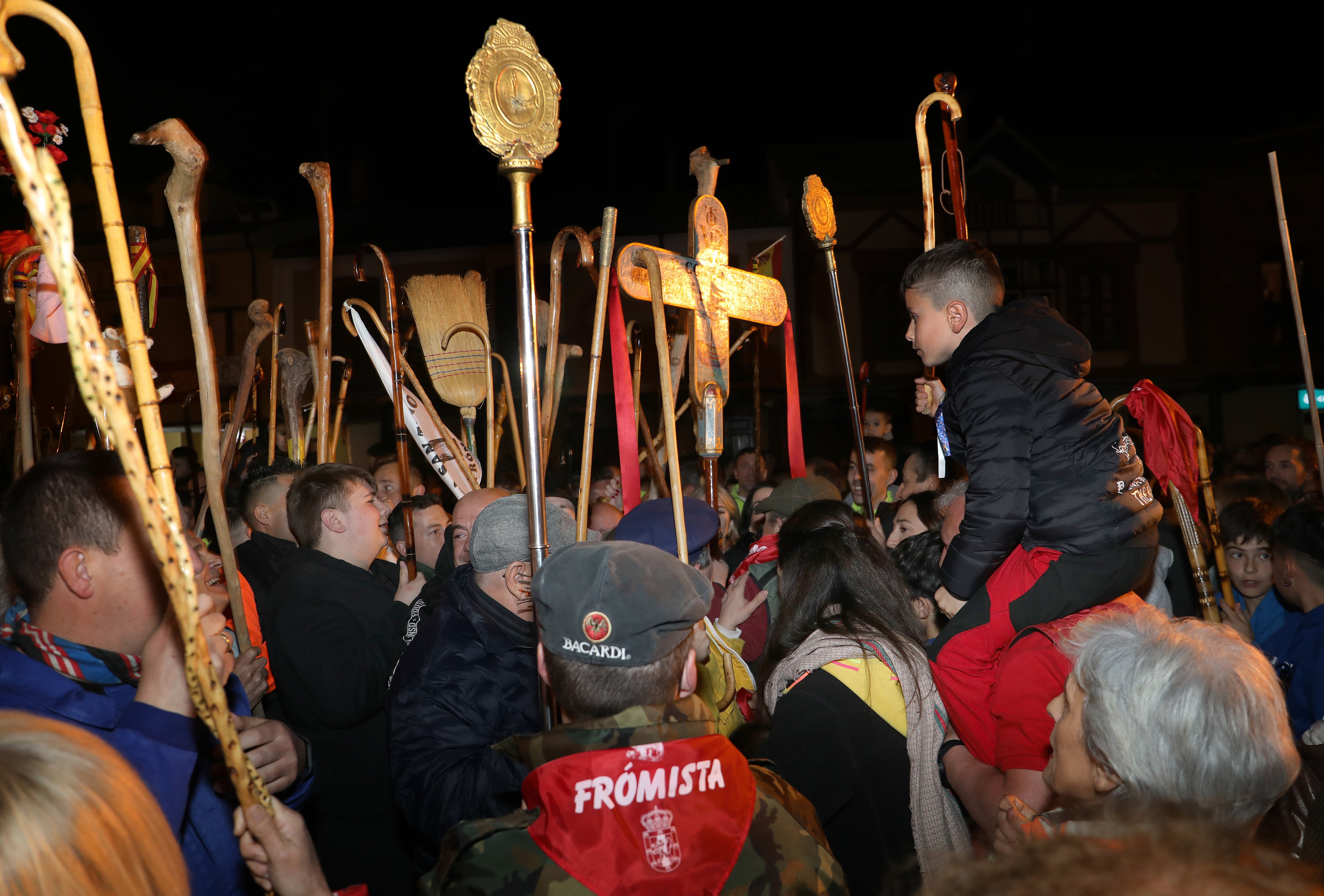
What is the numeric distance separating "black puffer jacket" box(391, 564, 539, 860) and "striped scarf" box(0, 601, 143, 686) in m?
0.70

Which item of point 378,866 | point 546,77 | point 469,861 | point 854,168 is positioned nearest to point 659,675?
point 469,861

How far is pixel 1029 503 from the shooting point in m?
2.60

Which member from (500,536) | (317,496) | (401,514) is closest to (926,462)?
(401,514)

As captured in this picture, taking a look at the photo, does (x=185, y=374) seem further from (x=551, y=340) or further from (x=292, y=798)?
(x=292, y=798)

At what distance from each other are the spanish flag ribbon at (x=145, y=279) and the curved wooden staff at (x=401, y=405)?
0.87 m

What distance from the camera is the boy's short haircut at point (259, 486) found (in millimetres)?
4527

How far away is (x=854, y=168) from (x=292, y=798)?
22169 millimetres

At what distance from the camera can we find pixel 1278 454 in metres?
7.23

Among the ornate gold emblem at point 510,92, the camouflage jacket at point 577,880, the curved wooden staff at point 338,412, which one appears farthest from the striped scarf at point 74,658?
the curved wooden staff at point 338,412

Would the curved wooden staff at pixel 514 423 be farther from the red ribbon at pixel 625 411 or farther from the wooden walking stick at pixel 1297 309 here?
the wooden walking stick at pixel 1297 309

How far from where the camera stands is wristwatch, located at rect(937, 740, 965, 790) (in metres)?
2.55

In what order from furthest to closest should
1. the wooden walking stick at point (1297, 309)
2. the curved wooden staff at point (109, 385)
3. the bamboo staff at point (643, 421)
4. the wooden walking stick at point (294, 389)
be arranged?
the wooden walking stick at point (294, 389), the bamboo staff at point (643, 421), the wooden walking stick at point (1297, 309), the curved wooden staff at point (109, 385)

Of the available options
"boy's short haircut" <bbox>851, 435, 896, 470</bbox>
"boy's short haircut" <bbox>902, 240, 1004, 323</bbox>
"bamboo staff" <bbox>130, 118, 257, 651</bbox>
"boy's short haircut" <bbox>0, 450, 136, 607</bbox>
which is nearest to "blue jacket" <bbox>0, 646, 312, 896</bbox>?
"boy's short haircut" <bbox>0, 450, 136, 607</bbox>

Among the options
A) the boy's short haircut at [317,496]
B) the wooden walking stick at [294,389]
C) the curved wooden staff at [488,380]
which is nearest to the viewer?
the boy's short haircut at [317,496]
